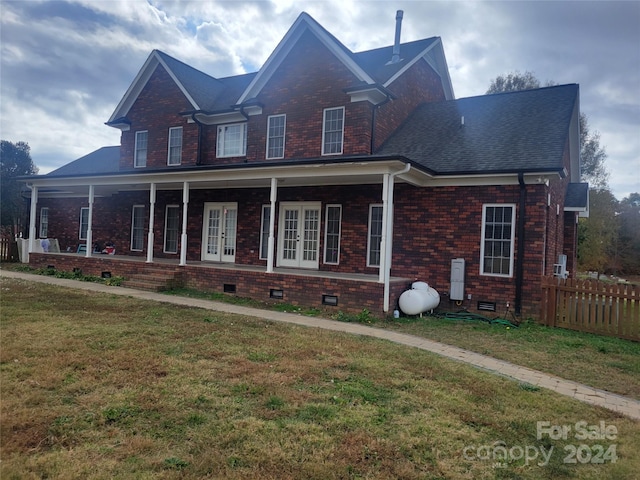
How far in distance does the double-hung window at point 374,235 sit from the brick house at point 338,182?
4cm

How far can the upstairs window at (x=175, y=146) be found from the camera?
17562mm

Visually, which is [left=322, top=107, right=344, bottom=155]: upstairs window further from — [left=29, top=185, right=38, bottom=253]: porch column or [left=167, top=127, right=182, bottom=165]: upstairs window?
[left=29, top=185, right=38, bottom=253]: porch column

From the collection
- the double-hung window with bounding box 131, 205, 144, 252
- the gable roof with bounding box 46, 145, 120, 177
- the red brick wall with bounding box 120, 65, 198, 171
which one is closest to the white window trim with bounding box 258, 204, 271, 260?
the red brick wall with bounding box 120, 65, 198, 171

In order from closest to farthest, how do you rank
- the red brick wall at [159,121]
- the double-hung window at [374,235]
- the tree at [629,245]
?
1. the double-hung window at [374,235]
2. the red brick wall at [159,121]
3. the tree at [629,245]

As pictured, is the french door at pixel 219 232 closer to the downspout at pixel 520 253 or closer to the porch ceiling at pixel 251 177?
the porch ceiling at pixel 251 177

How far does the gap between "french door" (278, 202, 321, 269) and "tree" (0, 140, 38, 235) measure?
1213 inches

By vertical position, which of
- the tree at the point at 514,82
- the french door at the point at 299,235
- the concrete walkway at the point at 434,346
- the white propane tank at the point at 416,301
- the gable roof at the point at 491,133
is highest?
the tree at the point at 514,82

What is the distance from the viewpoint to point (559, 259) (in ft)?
48.9

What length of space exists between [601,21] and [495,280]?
806 cm

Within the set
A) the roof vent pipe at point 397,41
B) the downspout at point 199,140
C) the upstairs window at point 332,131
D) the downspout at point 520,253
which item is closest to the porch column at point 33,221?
the downspout at point 199,140

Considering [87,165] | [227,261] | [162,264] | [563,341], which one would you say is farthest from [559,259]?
[87,165]

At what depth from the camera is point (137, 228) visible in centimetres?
1878

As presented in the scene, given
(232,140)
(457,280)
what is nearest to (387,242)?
(457,280)

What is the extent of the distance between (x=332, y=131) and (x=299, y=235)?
142 inches
